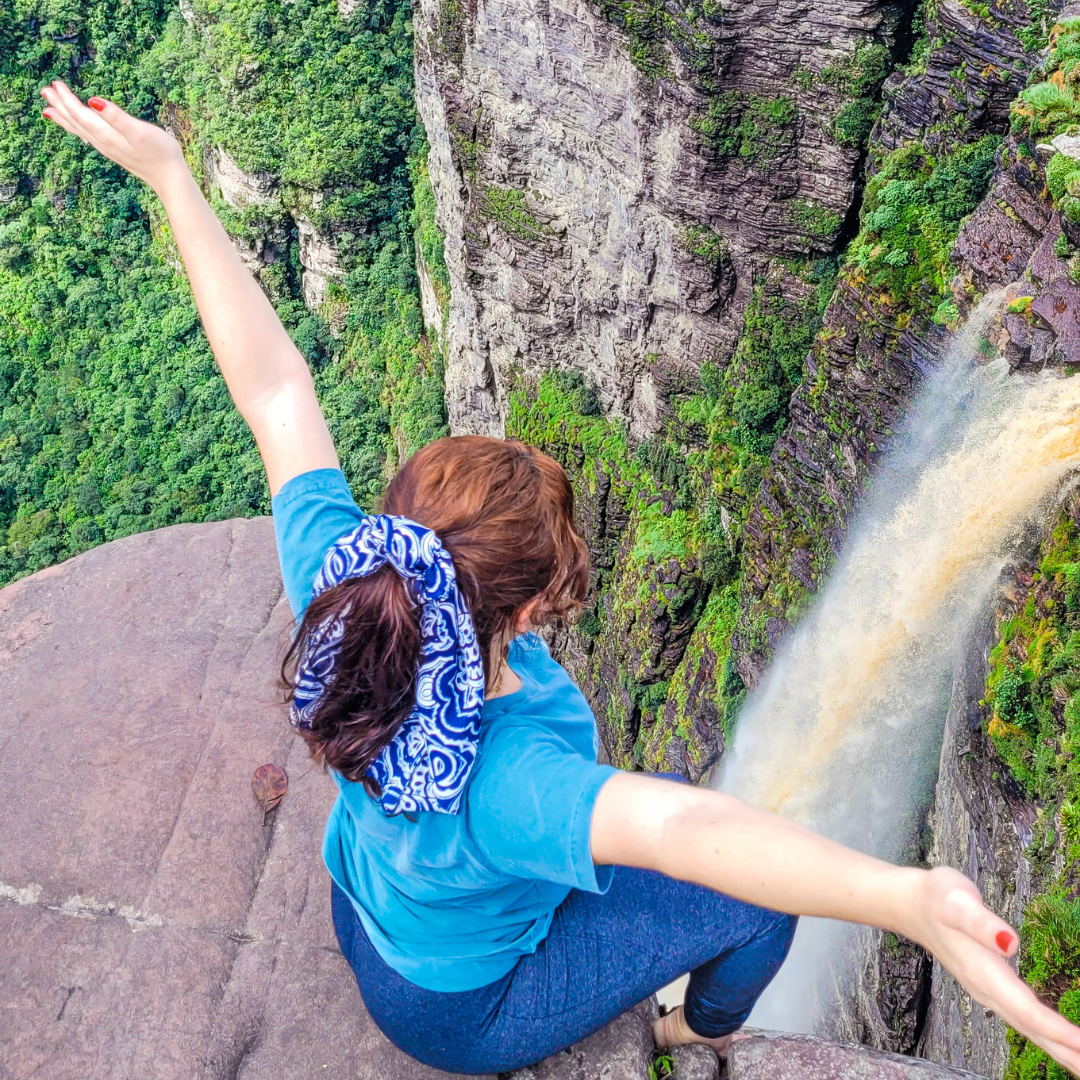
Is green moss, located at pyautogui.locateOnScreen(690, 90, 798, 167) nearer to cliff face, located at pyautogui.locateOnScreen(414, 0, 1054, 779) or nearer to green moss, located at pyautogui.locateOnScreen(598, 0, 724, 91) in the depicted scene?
cliff face, located at pyautogui.locateOnScreen(414, 0, 1054, 779)

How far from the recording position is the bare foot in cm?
319

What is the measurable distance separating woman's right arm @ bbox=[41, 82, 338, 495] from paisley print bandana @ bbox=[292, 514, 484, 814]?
2.17ft

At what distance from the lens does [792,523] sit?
12664mm

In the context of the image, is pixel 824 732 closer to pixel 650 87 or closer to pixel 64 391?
pixel 650 87

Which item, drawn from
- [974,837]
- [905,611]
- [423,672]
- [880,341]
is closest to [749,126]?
[880,341]

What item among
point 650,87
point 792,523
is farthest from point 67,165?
point 792,523

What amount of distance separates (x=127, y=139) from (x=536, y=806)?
86.6 inches

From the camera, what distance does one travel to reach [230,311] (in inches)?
102

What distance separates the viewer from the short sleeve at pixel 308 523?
7.82ft

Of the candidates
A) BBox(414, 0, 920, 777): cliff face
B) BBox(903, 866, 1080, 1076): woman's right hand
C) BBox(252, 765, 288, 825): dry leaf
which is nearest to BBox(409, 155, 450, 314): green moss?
BBox(414, 0, 920, 777): cliff face

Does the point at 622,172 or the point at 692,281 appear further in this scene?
the point at 622,172

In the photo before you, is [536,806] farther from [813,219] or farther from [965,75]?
[813,219]

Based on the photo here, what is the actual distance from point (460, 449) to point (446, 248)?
21.2 m

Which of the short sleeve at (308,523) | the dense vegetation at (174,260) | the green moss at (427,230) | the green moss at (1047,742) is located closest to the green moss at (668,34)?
the green moss at (1047,742)
